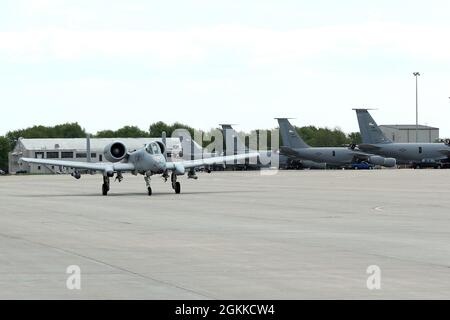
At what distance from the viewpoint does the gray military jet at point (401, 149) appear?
13307 centimetres

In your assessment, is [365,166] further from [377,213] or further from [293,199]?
[377,213]

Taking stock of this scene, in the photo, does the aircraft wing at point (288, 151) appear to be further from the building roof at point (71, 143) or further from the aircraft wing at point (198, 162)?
the aircraft wing at point (198, 162)

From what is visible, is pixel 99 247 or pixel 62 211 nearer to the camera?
pixel 99 247

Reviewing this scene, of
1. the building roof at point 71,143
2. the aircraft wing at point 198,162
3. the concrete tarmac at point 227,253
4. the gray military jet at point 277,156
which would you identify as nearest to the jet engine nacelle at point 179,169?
the aircraft wing at point 198,162

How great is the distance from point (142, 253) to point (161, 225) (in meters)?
8.67

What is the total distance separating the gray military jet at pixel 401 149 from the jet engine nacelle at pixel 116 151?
8142 cm

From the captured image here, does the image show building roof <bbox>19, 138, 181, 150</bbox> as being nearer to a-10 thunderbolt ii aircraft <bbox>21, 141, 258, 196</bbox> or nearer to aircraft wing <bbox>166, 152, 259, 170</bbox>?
aircraft wing <bbox>166, 152, 259, 170</bbox>

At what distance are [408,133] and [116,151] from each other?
139m

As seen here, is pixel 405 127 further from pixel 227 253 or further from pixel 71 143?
pixel 227 253

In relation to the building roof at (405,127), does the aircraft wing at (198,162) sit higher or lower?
lower

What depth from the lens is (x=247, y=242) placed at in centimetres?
2178

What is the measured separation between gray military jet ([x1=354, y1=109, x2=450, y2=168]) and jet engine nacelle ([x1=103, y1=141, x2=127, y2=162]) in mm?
81416

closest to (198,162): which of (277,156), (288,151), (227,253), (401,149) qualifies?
(227,253)
